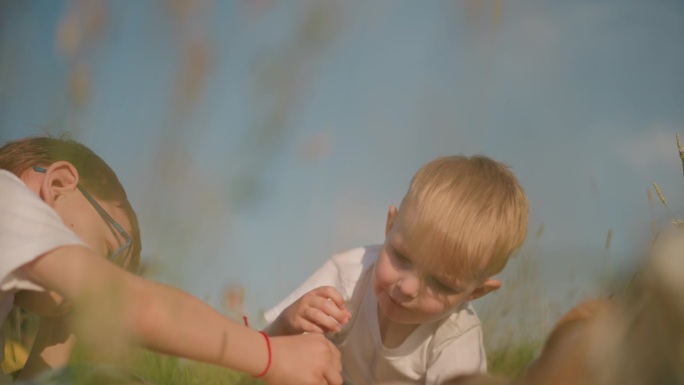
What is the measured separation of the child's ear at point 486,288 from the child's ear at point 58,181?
0.91m

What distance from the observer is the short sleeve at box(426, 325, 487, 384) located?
166cm

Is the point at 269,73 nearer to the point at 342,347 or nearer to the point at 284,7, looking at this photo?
the point at 284,7

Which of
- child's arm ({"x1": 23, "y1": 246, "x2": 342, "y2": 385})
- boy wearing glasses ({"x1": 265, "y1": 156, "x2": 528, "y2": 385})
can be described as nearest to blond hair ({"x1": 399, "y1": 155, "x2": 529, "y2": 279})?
boy wearing glasses ({"x1": 265, "y1": 156, "x2": 528, "y2": 385})

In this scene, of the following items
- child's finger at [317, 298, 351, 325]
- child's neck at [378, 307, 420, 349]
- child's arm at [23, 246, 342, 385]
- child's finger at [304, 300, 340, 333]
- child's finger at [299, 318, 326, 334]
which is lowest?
child's neck at [378, 307, 420, 349]

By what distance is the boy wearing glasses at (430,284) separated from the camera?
5.29 feet

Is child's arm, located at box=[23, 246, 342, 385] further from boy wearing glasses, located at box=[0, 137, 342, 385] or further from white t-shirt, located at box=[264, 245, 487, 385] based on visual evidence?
white t-shirt, located at box=[264, 245, 487, 385]

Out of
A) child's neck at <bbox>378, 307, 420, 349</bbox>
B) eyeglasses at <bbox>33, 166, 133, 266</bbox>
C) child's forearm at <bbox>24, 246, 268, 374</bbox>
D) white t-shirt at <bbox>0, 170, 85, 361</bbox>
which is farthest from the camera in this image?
child's neck at <bbox>378, 307, 420, 349</bbox>

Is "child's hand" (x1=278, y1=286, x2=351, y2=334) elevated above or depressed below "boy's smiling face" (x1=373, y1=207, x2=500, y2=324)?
below

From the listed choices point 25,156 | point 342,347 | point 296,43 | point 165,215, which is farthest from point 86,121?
point 342,347

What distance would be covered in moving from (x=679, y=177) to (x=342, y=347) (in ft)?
2.89

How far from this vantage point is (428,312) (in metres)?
1.65

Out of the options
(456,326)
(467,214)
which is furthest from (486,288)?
(467,214)

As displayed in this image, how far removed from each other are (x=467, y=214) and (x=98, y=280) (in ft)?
2.91

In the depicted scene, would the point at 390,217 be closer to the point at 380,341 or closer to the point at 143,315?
the point at 380,341
